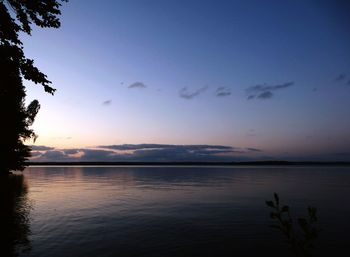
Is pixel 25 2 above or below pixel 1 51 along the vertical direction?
above

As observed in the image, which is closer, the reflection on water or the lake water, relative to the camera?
the reflection on water

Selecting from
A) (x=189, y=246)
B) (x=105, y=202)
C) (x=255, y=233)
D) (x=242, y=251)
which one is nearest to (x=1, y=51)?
(x=189, y=246)

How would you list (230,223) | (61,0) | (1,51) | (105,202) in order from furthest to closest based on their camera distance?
(105,202) < (230,223) < (61,0) < (1,51)

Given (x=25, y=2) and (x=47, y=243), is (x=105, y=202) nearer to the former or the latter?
(x=47, y=243)

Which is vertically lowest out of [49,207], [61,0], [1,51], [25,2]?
[49,207]

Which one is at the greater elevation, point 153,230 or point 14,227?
point 153,230

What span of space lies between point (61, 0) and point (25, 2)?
1.91 metres

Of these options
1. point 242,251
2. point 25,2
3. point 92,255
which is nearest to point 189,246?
point 242,251

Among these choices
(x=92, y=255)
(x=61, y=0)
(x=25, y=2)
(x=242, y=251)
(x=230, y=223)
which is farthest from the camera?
(x=230, y=223)

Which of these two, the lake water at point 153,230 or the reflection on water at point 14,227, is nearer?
the reflection on water at point 14,227

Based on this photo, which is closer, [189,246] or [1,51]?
[1,51]

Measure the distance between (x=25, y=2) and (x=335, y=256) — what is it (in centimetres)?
2099

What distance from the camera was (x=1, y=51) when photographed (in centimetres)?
1185

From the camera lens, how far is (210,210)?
106 feet
